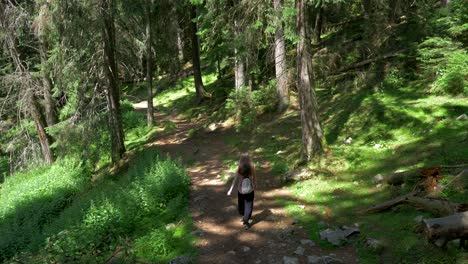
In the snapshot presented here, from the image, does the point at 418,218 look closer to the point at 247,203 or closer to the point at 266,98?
the point at 247,203

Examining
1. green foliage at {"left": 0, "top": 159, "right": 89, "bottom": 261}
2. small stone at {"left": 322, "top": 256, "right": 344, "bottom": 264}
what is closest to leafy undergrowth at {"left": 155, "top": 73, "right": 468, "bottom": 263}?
small stone at {"left": 322, "top": 256, "right": 344, "bottom": 264}

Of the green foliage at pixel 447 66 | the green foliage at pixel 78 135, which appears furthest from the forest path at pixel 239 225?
the green foliage at pixel 447 66

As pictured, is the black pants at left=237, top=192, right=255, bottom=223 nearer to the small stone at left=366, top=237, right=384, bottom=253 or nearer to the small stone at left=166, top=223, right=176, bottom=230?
the small stone at left=166, top=223, right=176, bottom=230

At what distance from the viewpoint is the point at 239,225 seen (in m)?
8.78

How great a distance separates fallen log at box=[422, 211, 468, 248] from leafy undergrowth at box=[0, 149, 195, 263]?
15.2 ft

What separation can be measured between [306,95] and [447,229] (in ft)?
19.9

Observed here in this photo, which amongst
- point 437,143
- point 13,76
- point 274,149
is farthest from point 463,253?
point 13,76

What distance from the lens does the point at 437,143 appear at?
9961 mm

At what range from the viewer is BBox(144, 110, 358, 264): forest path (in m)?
7.24

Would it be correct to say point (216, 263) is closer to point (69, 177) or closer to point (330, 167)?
point (330, 167)

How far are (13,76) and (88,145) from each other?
4666mm

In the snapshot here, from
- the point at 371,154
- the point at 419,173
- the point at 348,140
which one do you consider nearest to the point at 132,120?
the point at 348,140

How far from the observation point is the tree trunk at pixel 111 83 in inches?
598

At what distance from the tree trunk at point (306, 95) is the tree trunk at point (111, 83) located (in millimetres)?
8612
